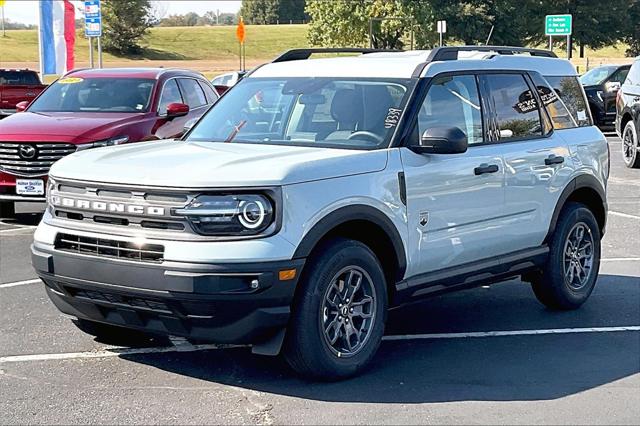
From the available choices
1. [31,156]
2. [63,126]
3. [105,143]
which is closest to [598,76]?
[105,143]

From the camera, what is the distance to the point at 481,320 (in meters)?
6.97

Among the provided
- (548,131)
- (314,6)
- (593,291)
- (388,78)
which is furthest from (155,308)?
(314,6)

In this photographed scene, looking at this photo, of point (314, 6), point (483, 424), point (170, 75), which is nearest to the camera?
point (483, 424)

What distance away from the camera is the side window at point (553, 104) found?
7.14 meters

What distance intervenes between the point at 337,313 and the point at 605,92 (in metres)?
20.0

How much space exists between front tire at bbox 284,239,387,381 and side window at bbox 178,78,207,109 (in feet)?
25.4

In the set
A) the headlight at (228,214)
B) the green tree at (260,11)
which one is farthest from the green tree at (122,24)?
the headlight at (228,214)

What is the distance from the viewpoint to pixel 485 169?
20.5 ft

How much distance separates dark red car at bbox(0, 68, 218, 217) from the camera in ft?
34.6

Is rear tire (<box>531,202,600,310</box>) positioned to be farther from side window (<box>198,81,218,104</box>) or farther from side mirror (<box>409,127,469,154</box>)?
side window (<box>198,81,218,104</box>)

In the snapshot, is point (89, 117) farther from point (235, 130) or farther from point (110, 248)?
point (110, 248)

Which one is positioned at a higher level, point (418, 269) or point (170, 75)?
point (170, 75)

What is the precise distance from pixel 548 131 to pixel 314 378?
2.88 meters

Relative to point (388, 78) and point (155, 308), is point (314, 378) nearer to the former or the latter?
point (155, 308)
